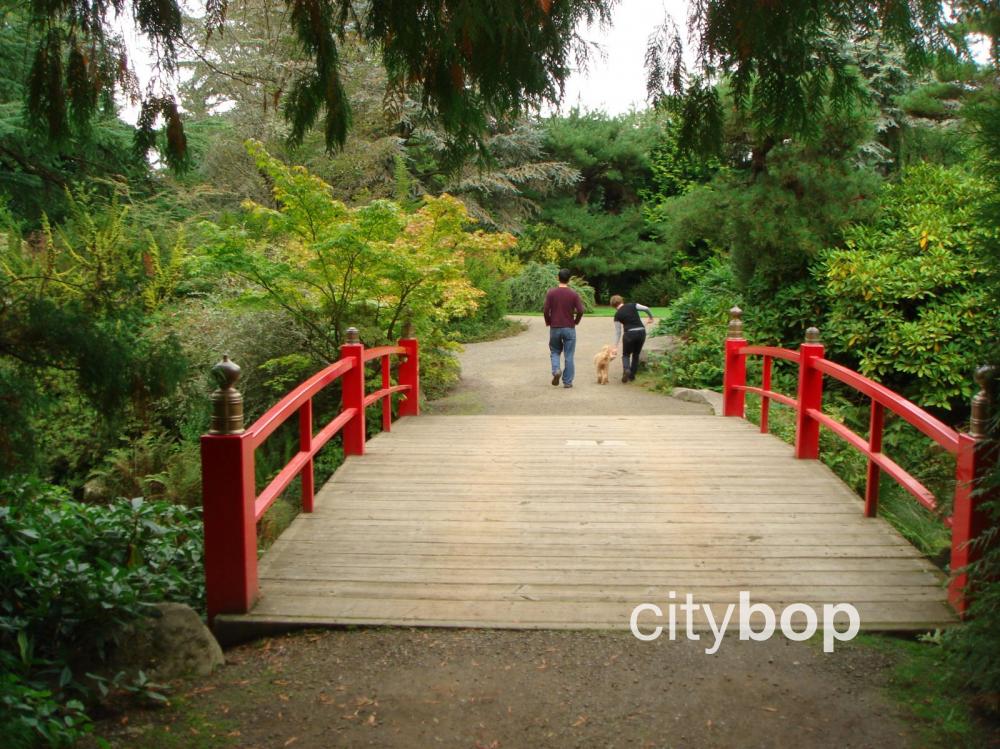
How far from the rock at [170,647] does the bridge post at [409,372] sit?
5623 millimetres

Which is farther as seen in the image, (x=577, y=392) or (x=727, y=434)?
(x=577, y=392)

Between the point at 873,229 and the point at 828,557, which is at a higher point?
the point at 873,229

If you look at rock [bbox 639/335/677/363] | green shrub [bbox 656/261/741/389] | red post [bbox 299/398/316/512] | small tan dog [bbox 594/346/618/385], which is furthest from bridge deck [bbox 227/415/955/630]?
rock [bbox 639/335/677/363]

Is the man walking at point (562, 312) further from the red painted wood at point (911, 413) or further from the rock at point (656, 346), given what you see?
the red painted wood at point (911, 413)

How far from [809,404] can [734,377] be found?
2415 millimetres

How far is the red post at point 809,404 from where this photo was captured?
7012 mm

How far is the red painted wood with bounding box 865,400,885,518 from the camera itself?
18.1 ft

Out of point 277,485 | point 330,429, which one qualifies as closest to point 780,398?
point 330,429

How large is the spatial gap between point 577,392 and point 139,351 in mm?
9761

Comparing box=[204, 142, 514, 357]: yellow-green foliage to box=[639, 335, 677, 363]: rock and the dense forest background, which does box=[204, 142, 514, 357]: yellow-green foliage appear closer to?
the dense forest background

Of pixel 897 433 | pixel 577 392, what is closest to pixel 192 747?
pixel 897 433

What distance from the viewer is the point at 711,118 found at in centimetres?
398

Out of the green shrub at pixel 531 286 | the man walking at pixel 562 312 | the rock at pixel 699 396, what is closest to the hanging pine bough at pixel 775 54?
the rock at pixel 699 396

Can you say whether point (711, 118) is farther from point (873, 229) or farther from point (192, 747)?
point (873, 229)
